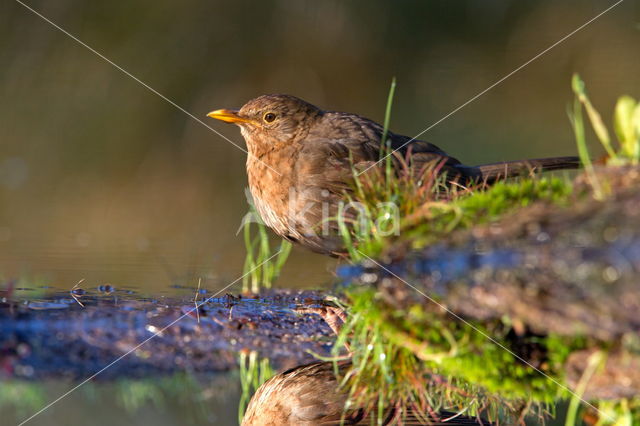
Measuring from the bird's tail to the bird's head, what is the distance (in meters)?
1.10

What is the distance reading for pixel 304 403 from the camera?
3041 mm

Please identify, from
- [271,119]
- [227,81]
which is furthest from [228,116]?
[227,81]

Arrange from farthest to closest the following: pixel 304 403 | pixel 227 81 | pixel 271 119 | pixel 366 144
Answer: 1. pixel 227 81
2. pixel 271 119
3. pixel 366 144
4. pixel 304 403

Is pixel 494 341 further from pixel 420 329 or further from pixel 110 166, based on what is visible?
pixel 110 166

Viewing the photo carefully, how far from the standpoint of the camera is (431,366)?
314 centimetres

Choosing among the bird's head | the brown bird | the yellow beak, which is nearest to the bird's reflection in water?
the brown bird

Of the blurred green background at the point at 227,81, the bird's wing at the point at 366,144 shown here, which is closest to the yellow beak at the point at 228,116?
the bird's wing at the point at 366,144

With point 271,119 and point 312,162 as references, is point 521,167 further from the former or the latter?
point 271,119

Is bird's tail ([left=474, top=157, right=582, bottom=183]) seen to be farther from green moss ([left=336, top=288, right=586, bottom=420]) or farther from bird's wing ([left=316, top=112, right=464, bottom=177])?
green moss ([left=336, top=288, right=586, bottom=420])

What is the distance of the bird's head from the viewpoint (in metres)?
5.54

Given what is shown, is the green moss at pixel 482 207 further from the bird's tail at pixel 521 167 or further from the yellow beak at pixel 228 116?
the yellow beak at pixel 228 116

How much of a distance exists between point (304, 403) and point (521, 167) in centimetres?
253

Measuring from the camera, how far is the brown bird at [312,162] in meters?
4.90

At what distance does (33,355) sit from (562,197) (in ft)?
6.59
